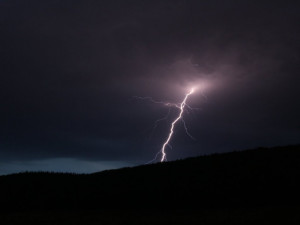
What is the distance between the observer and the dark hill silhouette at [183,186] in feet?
40.6

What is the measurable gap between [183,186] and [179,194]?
2.25 ft

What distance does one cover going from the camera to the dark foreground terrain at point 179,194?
446 inches

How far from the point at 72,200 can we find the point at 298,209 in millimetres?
9367

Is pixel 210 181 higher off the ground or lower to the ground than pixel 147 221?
higher

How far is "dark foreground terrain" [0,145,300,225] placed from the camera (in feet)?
37.1

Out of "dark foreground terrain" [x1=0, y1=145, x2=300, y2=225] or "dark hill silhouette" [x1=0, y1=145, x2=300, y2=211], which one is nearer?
"dark foreground terrain" [x1=0, y1=145, x2=300, y2=225]

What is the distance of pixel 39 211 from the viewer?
14531mm

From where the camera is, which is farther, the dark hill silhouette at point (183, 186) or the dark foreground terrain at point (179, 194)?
the dark hill silhouette at point (183, 186)

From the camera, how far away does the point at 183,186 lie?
45.5ft

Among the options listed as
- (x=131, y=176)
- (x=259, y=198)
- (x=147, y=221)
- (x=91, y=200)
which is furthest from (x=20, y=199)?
(x=259, y=198)

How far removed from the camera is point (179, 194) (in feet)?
43.5

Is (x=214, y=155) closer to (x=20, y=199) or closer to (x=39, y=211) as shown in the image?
(x=39, y=211)

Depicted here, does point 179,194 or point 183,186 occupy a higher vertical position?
point 183,186

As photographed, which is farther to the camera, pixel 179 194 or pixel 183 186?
pixel 183 186
